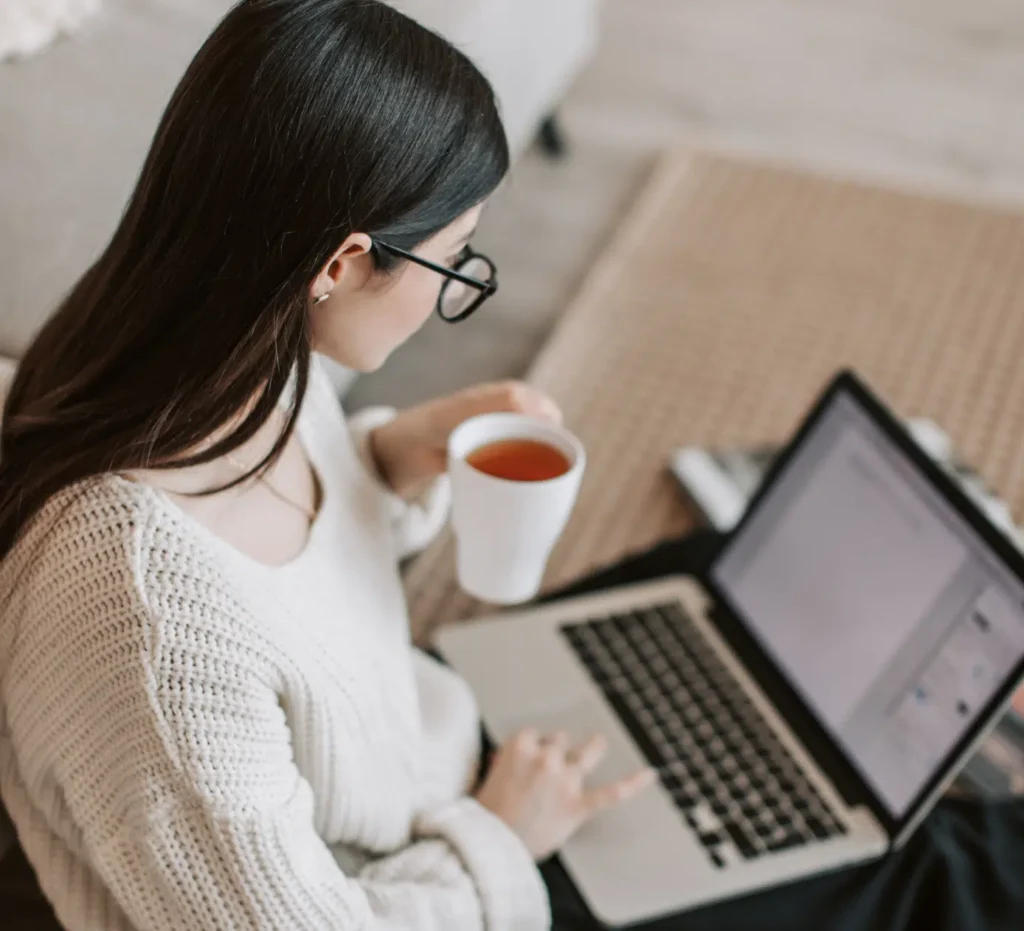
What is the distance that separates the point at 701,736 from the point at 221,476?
51cm

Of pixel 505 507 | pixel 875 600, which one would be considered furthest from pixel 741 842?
pixel 505 507

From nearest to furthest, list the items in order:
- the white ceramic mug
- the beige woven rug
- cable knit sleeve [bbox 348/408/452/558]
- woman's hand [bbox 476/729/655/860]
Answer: the white ceramic mug < woman's hand [bbox 476/729/655/860] < cable knit sleeve [bbox 348/408/452/558] < the beige woven rug

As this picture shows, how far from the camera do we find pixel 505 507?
82 cm

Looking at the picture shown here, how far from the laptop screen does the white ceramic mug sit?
296mm

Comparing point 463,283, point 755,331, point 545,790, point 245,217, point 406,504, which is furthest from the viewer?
point 755,331

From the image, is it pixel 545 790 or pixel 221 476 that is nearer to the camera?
pixel 221 476

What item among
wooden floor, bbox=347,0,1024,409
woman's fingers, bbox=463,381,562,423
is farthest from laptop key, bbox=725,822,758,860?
wooden floor, bbox=347,0,1024,409

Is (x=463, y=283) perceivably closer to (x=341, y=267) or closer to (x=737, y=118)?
(x=341, y=267)

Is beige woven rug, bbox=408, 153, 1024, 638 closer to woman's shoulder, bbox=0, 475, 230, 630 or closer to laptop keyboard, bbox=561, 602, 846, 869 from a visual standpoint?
laptop keyboard, bbox=561, 602, 846, 869

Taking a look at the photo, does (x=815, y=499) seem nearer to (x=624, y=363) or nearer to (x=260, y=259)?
(x=260, y=259)

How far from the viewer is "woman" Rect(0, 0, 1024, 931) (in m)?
0.64

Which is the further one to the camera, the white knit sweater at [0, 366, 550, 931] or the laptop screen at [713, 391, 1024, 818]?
the laptop screen at [713, 391, 1024, 818]

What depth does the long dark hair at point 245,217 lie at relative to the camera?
627 mm

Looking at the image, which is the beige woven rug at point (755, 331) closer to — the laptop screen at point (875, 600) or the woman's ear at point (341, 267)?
the laptop screen at point (875, 600)
